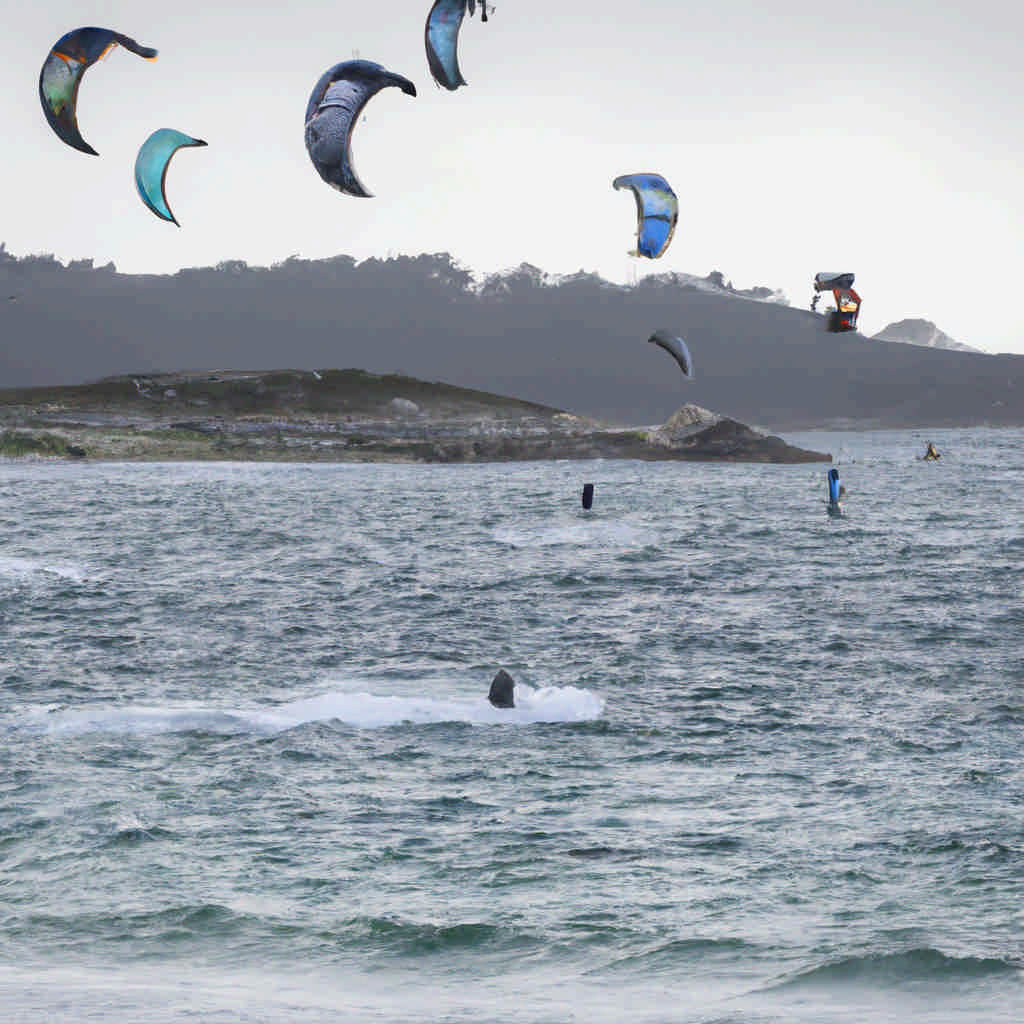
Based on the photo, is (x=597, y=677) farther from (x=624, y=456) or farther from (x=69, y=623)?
(x=624, y=456)

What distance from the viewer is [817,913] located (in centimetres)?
1459

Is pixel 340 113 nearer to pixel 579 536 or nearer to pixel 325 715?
pixel 325 715

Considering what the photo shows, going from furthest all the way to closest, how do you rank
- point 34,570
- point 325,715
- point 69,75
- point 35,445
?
1. point 35,445
2. point 34,570
3. point 69,75
4. point 325,715

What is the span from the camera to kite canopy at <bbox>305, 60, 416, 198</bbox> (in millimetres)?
24609

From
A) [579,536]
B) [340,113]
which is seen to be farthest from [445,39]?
[579,536]

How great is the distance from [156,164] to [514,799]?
62.7 feet

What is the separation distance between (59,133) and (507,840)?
727 inches

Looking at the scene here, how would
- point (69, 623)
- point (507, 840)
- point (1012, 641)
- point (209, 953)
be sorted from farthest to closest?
point (69, 623)
point (1012, 641)
point (507, 840)
point (209, 953)

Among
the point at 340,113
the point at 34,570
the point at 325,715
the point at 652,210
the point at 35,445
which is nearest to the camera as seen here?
the point at 325,715

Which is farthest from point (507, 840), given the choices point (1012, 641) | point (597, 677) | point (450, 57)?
point (1012, 641)

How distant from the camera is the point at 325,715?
24062mm

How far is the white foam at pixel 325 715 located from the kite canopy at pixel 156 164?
12084 mm

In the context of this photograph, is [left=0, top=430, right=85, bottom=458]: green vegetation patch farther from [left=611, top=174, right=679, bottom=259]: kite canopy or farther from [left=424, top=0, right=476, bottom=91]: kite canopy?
[left=424, top=0, right=476, bottom=91]: kite canopy

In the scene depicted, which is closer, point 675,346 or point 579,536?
point 675,346
